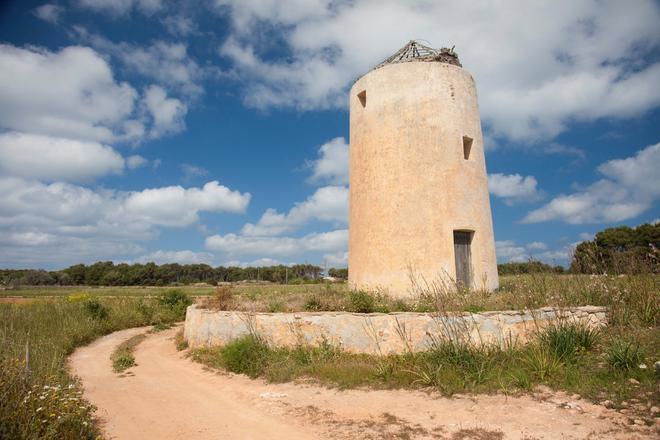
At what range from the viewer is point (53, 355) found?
9.26m

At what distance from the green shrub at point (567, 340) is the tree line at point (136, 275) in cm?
5687

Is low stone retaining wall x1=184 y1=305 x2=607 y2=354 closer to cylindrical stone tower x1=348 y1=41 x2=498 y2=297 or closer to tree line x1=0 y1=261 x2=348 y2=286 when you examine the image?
cylindrical stone tower x1=348 y1=41 x2=498 y2=297

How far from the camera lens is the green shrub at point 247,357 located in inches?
303

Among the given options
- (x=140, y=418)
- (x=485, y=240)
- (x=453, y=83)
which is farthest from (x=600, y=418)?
(x=453, y=83)

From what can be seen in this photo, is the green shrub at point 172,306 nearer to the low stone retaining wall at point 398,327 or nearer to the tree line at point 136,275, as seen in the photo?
the low stone retaining wall at point 398,327

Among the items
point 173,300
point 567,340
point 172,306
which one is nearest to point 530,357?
point 567,340

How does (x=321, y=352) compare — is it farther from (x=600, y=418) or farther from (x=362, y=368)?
(x=600, y=418)

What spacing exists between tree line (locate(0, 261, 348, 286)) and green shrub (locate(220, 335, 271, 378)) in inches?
2145

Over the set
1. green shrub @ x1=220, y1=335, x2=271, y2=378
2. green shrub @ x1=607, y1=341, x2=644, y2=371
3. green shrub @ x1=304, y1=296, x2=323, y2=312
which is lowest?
green shrub @ x1=220, y1=335, x2=271, y2=378

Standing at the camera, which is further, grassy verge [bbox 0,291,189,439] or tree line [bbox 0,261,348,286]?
tree line [bbox 0,261,348,286]

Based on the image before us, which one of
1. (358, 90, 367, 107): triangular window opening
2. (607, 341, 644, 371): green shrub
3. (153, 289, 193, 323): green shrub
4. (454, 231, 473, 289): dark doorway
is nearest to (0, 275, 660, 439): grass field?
(607, 341, 644, 371): green shrub

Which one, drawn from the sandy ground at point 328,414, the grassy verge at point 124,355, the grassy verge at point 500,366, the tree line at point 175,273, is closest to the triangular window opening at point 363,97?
the grassy verge at point 500,366

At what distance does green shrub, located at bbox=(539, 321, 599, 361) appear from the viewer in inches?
245

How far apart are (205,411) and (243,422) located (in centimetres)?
91
